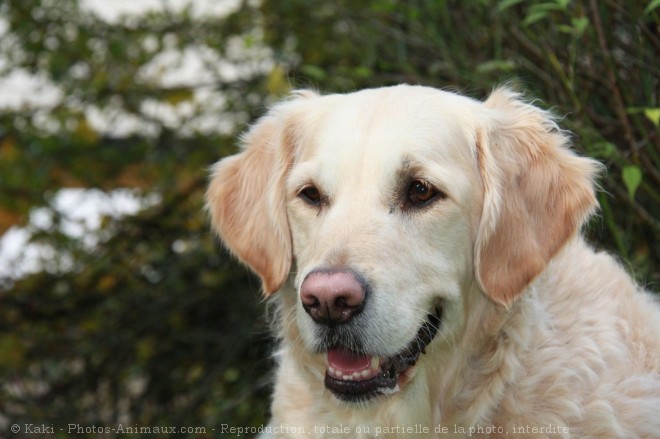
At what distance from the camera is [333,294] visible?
9.39 feet

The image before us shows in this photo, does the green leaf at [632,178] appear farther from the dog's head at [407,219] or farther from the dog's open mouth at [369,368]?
the dog's open mouth at [369,368]

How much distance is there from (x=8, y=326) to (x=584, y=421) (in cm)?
454

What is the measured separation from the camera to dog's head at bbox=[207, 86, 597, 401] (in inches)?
116

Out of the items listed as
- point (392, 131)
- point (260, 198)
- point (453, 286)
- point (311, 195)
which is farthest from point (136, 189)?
point (453, 286)

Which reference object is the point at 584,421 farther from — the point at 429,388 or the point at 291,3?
the point at 291,3

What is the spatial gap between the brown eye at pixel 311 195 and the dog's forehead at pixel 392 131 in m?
0.10

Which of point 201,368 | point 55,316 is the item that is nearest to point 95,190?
point 55,316

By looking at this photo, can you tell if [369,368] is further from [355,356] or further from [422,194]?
[422,194]

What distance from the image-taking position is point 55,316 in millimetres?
6621

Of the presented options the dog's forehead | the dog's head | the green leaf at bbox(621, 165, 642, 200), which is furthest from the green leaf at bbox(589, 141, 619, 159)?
the dog's forehead

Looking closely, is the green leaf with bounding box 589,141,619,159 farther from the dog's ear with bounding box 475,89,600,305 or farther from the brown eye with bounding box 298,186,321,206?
the brown eye with bounding box 298,186,321,206

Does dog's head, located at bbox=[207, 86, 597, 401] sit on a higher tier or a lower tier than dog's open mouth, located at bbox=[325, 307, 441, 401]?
higher

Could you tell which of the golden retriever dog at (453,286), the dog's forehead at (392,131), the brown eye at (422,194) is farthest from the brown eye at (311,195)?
the brown eye at (422,194)

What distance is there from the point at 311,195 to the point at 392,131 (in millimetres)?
392
